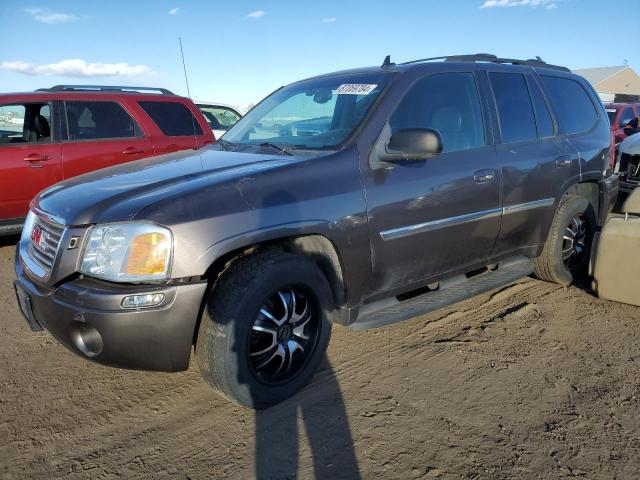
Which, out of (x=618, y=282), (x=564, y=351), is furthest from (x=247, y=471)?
(x=618, y=282)

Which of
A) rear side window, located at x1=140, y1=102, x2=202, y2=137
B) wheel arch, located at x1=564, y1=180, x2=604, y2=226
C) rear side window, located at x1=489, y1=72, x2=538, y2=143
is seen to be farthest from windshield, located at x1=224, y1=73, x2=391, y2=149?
rear side window, located at x1=140, y1=102, x2=202, y2=137

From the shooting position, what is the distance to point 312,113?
3633 millimetres

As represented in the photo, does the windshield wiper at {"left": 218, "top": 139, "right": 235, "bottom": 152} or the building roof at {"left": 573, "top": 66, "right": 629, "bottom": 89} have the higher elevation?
the building roof at {"left": 573, "top": 66, "right": 629, "bottom": 89}

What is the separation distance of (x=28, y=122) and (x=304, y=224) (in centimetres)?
484

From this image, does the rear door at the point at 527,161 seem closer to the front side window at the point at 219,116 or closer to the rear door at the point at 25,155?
the rear door at the point at 25,155

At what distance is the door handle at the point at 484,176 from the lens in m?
3.53

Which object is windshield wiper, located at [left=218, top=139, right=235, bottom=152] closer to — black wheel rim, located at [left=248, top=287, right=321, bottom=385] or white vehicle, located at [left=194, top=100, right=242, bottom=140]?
black wheel rim, located at [left=248, top=287, right=321, bottom=385]

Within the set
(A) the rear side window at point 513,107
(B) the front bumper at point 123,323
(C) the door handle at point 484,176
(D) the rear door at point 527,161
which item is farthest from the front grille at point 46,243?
(A) the rear side window at point 513,107

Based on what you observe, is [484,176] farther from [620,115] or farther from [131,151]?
[620,115]

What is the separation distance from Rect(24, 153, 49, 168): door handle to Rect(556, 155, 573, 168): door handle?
529 centimetres

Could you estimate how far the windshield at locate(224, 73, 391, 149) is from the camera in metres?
3.24

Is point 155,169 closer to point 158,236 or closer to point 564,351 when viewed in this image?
point 158,236

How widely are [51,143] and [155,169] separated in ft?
11.6

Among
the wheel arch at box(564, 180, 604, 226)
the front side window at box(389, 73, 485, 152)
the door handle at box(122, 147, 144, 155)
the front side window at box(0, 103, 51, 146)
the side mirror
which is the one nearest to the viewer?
the side mirror
